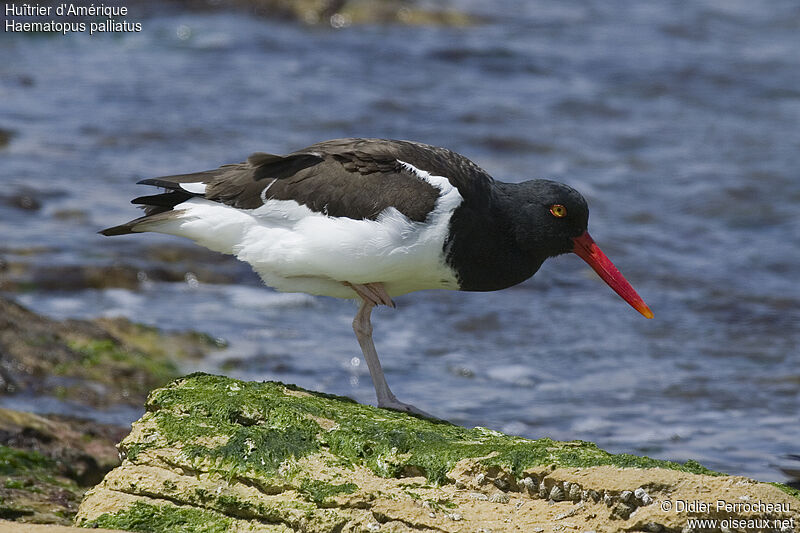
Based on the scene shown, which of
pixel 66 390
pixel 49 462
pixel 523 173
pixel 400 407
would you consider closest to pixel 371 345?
pixel 400 407

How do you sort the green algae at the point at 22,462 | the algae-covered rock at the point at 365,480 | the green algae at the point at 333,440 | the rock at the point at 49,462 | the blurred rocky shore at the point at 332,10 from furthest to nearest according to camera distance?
the blurred rocky shore at the point at 332,10 → the green algae at the point at 22,462 → the rock at the point at 49,462 → the green algae at the point at 333,440 → the algae-covered rock at the point at 365,480

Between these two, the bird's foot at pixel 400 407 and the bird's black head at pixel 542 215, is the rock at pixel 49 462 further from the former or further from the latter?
the bird's black head at pixel 542 215

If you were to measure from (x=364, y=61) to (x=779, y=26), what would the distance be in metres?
8.06

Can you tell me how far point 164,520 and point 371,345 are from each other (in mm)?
1872

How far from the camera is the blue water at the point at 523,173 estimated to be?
8.16 metres

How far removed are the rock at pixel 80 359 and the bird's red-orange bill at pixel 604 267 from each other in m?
3.17

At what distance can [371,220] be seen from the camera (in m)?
5.29

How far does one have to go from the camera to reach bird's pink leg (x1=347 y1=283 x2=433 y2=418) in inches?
218

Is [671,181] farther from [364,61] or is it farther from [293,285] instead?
[293,285]

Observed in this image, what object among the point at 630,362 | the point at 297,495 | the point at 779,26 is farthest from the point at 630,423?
the point at 779,26

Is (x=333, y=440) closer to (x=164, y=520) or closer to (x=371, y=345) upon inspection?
(x=164, y=520)

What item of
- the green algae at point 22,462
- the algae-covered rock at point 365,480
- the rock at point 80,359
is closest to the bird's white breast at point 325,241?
the algae-covered rock at point 365,480

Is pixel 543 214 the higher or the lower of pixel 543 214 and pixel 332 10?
the lower

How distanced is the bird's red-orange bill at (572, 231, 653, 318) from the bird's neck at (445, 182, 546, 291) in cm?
29
